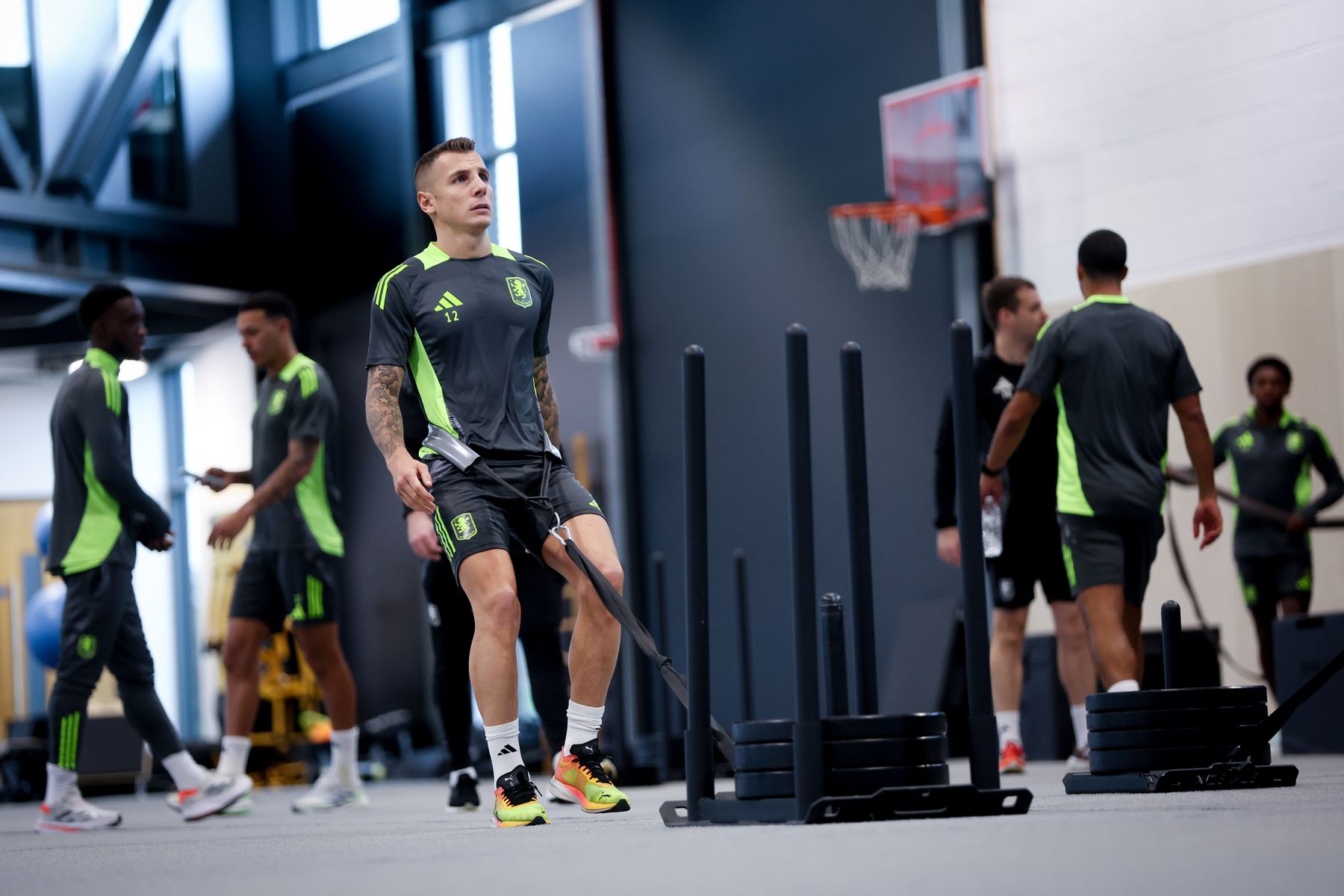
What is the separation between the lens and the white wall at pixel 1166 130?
759 cm

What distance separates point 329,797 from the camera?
19.8 ft

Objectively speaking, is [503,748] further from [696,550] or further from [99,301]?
[99,301]

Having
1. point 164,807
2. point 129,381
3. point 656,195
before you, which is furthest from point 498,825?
point 129,381

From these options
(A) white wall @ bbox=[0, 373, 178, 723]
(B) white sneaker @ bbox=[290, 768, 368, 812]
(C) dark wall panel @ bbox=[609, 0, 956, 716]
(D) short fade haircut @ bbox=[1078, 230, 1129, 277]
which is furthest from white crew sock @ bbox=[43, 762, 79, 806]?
(A) white wall @ bbox=[0, 373, 178, 723]

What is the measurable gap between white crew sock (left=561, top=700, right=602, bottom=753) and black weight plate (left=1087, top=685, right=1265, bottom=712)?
1165 millimetres

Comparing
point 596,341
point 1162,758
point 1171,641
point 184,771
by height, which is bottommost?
point 184,771

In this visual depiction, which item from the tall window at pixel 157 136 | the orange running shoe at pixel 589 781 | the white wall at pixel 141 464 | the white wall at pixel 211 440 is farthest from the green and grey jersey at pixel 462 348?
the white wall at pixel 141 464

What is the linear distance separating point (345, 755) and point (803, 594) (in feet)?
11.6

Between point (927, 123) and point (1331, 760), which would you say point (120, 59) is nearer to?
point (927, 123)

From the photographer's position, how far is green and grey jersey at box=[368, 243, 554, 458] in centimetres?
393

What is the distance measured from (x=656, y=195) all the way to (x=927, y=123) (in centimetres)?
274

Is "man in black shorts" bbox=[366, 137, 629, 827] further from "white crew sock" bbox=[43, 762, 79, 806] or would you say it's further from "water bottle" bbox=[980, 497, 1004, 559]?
"white crew sock" bbox=[43, 762, 79, 806]

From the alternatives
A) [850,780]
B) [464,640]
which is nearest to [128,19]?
[464,640]

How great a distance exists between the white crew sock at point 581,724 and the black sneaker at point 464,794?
1.35 m
